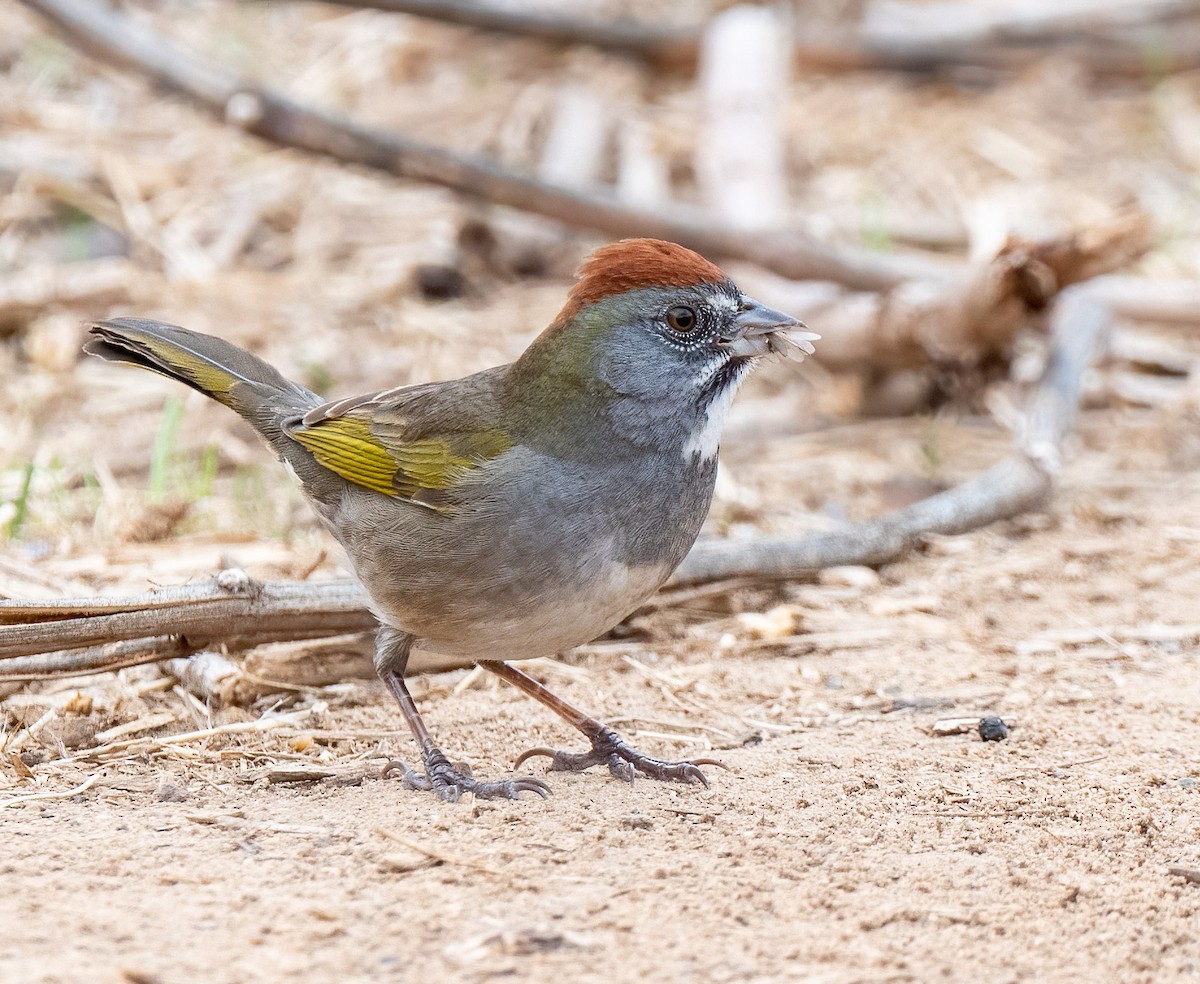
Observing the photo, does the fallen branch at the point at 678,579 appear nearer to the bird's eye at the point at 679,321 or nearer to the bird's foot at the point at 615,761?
the bird's foot at the point at 615,761

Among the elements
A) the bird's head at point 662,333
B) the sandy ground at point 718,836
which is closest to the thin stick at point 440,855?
the sandy ground at point 718,836

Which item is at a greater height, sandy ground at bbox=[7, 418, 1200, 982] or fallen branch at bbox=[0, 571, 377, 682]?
fallen branch at bbox=[0, 571, 377, 682]

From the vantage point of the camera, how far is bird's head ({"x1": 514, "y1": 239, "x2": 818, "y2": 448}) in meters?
4.11

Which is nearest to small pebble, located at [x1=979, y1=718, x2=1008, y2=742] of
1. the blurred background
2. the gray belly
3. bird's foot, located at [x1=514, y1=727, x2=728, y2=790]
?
bird's foot, located at [x1=514, y1=727, x2=728, y2=790]

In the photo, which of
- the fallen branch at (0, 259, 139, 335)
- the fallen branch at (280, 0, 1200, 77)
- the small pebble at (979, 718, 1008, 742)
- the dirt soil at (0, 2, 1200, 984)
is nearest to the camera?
the dirt soil at (0, 2, 1200, 984)

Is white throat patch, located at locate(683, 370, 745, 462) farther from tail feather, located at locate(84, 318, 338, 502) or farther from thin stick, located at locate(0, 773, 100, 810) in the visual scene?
thin stick, located at locate(0, 773, 100, 810)

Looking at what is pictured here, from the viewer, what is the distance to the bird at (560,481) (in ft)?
12.7

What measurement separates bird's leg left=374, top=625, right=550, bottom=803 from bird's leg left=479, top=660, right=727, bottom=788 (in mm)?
170

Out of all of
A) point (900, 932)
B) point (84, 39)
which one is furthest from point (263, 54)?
point (900, 932)

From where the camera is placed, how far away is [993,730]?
425cm

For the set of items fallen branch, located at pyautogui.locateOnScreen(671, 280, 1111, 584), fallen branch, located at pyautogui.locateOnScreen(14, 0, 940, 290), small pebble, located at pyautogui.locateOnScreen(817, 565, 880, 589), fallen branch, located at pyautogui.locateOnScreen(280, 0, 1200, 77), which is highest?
fallen branch, located at pyautogui.locateOnScreen(280, 0, 1200, 77)

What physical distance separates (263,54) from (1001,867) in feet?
32.5

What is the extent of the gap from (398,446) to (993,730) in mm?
1987

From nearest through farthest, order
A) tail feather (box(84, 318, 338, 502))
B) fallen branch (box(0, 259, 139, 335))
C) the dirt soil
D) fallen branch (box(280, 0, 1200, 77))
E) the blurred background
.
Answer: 1. the dirt soil
2. tail feather (box(84, 318, 338, 502))
3. the blurred background
4. fallen branch (box(0, 259, 139, 335))
5. fallen branch (box(280, 0, 1200, 77))
